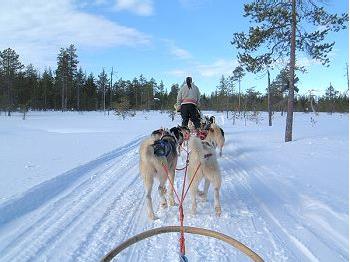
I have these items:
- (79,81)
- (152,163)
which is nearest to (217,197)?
(152,163)

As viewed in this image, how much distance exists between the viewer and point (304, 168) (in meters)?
8.89

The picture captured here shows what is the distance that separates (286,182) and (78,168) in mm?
4313

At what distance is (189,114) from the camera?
1052 centimetres

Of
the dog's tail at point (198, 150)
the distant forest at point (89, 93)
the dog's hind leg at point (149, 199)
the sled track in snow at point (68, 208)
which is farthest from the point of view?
the distant forest at point (89, 93)

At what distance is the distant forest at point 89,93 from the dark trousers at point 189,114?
30.4m

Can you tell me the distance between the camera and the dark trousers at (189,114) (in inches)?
407

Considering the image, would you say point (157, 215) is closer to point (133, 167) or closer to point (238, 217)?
point (238, 217)

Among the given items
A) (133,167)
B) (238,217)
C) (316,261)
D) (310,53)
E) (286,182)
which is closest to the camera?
(316,261)

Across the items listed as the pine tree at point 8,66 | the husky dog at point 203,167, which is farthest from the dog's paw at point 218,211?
the pine tree at point 8,66

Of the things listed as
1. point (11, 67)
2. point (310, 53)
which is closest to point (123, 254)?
point (310, 53)

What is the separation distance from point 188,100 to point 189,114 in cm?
46

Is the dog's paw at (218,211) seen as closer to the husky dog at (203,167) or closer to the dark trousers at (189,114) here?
the husky dog at (203,167)

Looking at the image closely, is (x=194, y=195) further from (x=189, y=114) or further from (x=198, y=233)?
(x=189, y=114)

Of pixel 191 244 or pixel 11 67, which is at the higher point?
pixel 11 67
